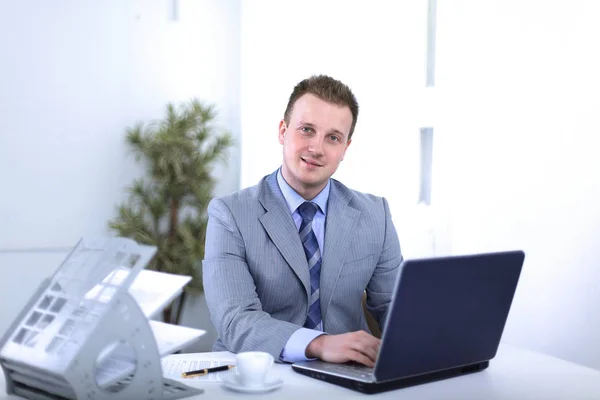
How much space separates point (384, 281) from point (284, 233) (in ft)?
1.25

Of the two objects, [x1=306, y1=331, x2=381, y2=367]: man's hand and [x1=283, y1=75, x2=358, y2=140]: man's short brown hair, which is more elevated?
[x1=283, y1=75, x2=358, y2=140]: man's short brown hair

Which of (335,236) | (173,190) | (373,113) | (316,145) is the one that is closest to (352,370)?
(335,236)

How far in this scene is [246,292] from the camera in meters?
1.99

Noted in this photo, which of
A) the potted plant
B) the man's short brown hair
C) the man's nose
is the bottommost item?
the potted plant

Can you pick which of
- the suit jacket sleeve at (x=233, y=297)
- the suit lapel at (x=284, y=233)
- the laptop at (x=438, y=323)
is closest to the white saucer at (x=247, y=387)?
the laptop at (x=438, y=323)

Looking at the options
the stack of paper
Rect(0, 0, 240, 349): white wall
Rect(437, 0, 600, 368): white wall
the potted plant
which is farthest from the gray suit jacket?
Rect(0, 0, 240, 349): white wall

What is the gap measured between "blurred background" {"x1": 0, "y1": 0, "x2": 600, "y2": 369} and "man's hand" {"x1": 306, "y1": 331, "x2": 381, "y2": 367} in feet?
3.19

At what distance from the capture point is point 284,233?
2.15 m

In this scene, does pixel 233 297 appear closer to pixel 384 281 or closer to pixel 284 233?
pixel 284 233

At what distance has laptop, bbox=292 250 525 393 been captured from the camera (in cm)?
144

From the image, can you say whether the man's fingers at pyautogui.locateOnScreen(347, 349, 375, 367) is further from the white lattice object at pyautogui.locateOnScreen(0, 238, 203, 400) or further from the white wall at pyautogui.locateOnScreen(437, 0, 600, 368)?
the white wall at pyautogui.locateOnScreen(437, 0, 600, 368)

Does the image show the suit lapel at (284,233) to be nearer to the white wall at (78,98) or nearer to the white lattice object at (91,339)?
the white lattice object at (91,339)

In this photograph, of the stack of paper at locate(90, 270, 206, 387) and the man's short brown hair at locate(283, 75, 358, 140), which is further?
the man's short brown hair at locate(283, 75, 358, 140)

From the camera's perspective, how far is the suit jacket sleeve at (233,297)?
184cm
